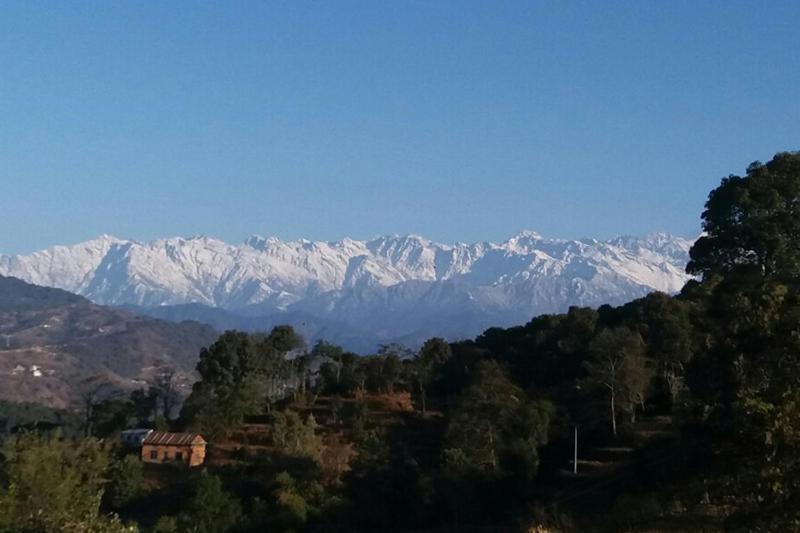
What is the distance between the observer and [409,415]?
42906mm

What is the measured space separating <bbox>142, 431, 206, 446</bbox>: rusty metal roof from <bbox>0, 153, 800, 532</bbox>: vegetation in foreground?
91 cm

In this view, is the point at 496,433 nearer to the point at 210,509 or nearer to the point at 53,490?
the point at 210,509

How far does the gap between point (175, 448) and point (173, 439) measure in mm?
828

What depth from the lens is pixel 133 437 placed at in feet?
155

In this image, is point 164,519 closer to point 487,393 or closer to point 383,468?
point 383,468

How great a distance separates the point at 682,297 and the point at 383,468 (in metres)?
16.4

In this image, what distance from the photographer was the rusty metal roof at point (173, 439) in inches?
1620

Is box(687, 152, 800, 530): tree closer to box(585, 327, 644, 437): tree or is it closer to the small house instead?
box(585, 327, 644, 437): tree

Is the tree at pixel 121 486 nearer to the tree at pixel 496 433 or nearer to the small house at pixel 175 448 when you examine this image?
the small house at pixel 175 448

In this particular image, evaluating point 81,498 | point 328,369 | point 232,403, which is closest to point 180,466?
point 232,403

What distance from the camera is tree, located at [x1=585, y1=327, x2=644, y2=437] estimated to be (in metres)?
32.1

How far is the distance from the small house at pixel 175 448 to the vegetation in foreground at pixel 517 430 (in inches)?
28.9

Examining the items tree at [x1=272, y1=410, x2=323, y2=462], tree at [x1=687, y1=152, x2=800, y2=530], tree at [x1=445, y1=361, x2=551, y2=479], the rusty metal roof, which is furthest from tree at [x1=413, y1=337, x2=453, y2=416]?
tree at [x1=687, y1=152, x2=800, y2=530]

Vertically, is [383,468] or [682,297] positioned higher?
[682,297]
